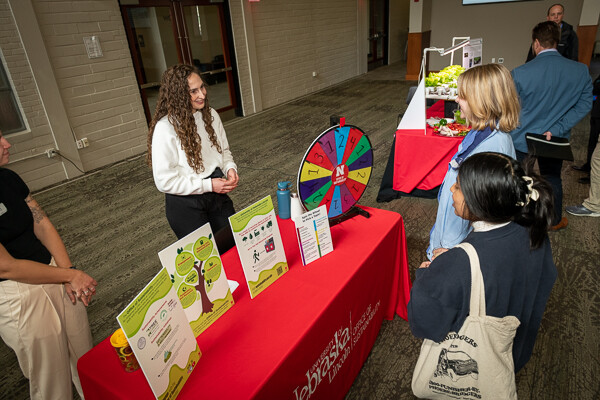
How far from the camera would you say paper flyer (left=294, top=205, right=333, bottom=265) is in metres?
1.46

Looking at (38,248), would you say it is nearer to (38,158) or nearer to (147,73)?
(38,158)

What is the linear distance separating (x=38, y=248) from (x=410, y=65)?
30.5 feet

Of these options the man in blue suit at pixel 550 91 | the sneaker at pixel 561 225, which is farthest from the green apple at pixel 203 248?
the sneaker at pixel 561 225

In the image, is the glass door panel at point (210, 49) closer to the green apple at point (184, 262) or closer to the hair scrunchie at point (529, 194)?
the green apple at point (184, 262)

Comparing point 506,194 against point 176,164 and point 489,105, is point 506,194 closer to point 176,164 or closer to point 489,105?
point 489,105

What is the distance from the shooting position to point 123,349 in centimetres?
100

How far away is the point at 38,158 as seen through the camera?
13.9 ft

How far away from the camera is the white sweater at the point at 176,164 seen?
1.70 meters

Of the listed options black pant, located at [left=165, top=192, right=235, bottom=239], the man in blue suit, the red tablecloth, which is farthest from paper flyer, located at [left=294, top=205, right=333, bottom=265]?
the man in blue suit

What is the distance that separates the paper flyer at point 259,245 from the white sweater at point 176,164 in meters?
0.56

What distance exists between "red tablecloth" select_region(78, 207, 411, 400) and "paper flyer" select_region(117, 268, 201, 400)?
0.08 m

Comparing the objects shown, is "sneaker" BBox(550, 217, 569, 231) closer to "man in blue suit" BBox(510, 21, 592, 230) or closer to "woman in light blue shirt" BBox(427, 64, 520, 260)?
"man in blue suit" BBox(510, 21, 592, 230)

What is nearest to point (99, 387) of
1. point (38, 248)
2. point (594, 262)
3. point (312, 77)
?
point (38, 248)

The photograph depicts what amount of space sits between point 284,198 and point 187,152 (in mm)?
499
